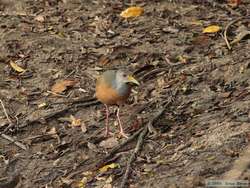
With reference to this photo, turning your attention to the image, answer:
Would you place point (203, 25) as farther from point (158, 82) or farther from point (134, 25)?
point (158, 82)

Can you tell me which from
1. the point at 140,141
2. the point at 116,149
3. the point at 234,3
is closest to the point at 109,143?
the point at 116,149

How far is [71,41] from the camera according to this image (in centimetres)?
830

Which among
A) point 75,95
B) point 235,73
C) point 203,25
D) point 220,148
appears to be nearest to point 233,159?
point 220,148

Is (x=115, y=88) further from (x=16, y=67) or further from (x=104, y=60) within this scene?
(x=16, y=67)

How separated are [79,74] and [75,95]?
0.47 metres

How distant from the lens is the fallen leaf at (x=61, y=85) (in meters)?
7.36

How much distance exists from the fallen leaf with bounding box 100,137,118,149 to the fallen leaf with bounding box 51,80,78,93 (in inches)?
50.5

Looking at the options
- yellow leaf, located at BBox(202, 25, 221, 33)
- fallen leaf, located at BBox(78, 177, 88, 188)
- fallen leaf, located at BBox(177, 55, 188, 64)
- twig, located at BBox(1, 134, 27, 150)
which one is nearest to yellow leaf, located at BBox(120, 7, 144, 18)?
yellow leaf, located at BBox(202, 25, 221, 33)

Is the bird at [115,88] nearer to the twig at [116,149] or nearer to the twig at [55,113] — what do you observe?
the twig at [116,149]

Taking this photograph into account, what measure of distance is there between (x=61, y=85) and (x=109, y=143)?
1.44 meters

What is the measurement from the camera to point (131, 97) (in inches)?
278

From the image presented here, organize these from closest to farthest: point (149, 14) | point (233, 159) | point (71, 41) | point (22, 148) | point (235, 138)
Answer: point (233, 159) → point (235, 138) → point (22, 148) → point (71, 41) → point (149, 14)

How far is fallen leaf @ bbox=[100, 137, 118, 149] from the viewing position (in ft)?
20.4

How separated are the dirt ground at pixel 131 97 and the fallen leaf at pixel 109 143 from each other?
0.04 ft
